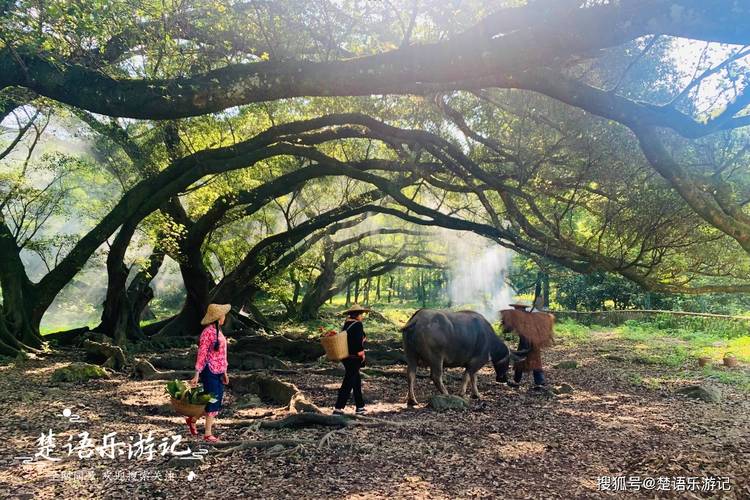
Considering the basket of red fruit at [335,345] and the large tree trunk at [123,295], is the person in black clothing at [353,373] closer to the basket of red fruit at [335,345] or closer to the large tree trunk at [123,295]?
the basket of red fruit at [335,345]

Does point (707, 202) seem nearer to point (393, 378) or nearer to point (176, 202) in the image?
point (393, 378)

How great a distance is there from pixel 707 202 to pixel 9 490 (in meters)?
9.01

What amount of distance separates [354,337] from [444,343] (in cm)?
180

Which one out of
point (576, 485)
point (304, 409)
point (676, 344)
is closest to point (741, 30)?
point (576, 485)

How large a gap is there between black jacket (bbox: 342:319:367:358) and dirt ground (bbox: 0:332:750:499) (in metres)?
1.11

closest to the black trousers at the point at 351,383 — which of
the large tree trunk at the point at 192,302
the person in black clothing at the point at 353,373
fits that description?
the person in black clothing at the point at 353,373

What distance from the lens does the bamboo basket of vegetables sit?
19.1 feet

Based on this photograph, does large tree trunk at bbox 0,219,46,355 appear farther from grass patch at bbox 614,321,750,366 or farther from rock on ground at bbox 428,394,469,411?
grass patch at bbox 614,321,750,366

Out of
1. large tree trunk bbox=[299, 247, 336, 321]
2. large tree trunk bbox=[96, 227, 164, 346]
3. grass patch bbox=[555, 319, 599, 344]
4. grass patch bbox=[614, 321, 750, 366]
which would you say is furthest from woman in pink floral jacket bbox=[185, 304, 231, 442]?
large tree trunk bbox=[299, 247, 336, 321]

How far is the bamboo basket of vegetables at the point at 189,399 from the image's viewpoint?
583cm

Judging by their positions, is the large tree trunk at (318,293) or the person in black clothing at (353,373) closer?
the person in black clothing at (353,373)

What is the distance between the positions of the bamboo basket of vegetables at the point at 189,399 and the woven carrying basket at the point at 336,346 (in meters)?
1.94

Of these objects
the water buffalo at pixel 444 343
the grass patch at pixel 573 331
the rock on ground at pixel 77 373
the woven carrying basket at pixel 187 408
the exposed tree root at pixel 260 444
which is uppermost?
the water buffalo at pixel 444 343

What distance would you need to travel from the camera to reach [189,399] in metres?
5.84
